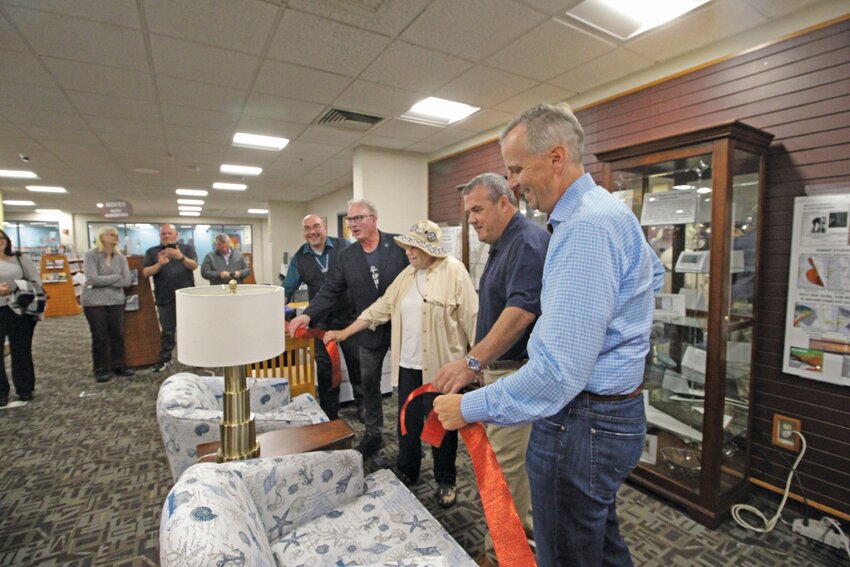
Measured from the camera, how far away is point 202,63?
2953 millimetres

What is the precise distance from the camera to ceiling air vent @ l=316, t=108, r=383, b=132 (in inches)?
162

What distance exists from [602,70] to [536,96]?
62 centimetres

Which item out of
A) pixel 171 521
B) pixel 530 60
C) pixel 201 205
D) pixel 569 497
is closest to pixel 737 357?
pixel 569 497

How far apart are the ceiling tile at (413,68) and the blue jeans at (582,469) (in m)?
2.58

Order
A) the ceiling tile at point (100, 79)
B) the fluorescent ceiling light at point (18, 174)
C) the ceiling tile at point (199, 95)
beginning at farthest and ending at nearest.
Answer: the fluorescent ceiling light at point (18, 174) < the ceiling tile at point (199, 95) < the ceiling tile at point (100, 79)

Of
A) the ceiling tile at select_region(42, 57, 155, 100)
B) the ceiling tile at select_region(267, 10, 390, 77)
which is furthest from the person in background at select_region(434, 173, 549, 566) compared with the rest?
the ceiling tile at select_region(42, 57, 155, 100)

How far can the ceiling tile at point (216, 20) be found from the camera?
7.37ft

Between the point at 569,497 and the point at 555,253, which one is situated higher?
the point at 555,253

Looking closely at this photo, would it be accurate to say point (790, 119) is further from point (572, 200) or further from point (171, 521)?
point (171, 521)

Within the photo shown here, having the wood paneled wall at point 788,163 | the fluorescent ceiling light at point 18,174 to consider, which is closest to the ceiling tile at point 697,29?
the wood paneled wall at point 788,163

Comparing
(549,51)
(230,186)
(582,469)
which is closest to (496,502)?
(582,469)

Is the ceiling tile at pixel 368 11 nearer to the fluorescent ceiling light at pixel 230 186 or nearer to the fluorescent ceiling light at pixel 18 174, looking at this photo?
the fluorescent ceiling light at pixel 230 186

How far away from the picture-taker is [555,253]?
1021mm

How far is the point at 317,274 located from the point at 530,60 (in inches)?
91.1
